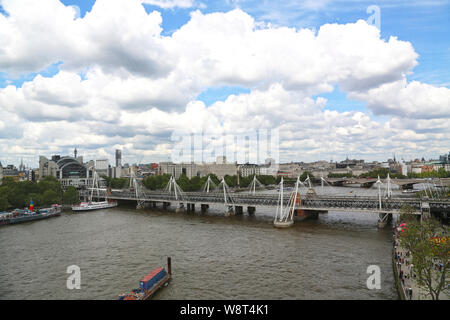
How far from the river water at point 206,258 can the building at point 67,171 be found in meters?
77.3

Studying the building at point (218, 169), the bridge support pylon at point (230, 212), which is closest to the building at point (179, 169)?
the building at point (218, 169)

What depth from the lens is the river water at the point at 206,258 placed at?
2003 centimetres

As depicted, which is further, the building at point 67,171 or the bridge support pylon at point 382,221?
the building at point 67,171

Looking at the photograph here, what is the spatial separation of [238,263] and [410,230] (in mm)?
13387

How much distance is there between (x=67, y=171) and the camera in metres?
120

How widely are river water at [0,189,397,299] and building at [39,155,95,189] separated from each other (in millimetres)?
77333

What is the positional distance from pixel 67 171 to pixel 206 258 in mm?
112800

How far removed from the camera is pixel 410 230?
20797mm

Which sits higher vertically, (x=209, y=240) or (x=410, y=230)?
(x=410, y=230)

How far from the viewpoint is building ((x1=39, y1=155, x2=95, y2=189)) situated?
117m

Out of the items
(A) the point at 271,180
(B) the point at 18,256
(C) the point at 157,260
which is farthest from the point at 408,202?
(A) the point at 271,180

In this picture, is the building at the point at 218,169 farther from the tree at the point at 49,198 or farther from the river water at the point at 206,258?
the river water at the point at 206,258

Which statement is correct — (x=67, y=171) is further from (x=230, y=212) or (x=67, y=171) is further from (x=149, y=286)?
(x=149, y=286)

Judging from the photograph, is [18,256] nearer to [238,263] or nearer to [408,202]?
[238,263]
